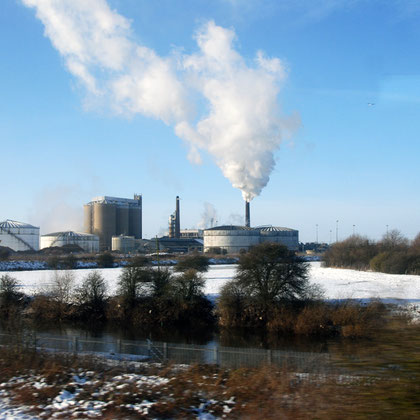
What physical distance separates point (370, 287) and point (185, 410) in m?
26.4

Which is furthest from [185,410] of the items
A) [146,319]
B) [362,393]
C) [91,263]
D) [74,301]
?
[91,263]

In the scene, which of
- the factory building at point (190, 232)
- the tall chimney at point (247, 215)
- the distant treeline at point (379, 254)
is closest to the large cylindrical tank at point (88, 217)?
the factory building at point (190, 232)

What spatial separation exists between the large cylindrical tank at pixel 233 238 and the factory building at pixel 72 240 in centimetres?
2653

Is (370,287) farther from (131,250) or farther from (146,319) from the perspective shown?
(131,250)

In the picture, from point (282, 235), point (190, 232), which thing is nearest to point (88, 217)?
point (190, 232)

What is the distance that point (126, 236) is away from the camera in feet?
346

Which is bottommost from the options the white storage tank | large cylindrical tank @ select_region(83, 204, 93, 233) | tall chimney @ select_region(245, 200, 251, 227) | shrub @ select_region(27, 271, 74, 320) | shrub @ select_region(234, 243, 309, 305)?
shrub @ select_region(27, 271, 74, 320)

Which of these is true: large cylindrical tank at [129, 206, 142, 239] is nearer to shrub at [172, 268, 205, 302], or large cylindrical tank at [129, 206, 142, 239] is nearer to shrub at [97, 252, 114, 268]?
shrub at [97, 252, 114, 268]

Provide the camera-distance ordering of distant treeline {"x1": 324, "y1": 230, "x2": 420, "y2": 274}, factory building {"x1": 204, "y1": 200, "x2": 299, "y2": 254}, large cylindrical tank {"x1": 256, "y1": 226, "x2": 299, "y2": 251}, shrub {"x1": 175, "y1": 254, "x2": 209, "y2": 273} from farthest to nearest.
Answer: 1. large cylindrical tank {"x1": 256, "y1": 226, "x2": 299, "y2": 251}
2. factory building {"x1": 204, "y1": 200, "x2": 299, "y2": 254}
3. distant treeline {"x1": 324, "y1": 230, "x2": 420, "y2": 274}
4. shrub {"x1": 175, "y1": 254, "x2": 209, "y2": 273}

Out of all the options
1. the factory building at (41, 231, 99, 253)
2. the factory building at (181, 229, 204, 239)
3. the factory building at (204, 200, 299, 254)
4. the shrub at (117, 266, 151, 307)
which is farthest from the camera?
the factory building at (181, 229, 204, 239)

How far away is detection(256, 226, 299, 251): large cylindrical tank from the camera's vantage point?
3533 inches

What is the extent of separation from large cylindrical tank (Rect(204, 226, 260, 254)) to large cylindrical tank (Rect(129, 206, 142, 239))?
34.9 metres

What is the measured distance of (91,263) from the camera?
64375 mm

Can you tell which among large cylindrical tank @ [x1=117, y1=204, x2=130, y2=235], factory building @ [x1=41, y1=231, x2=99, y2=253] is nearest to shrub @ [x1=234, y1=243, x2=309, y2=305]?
factory building @ [x1=41, y1=231, x2=99, y2=253]
